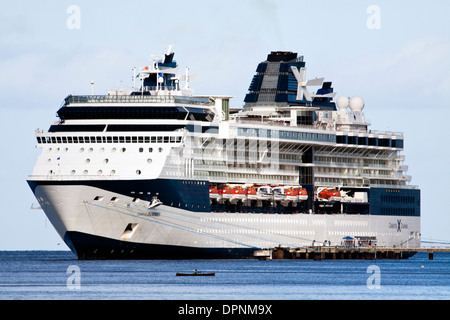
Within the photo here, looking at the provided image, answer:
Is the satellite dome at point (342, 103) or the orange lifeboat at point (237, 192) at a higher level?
the satellite dome at point (342, 103)

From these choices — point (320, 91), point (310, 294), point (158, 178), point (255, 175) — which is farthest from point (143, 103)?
point (320, 91)

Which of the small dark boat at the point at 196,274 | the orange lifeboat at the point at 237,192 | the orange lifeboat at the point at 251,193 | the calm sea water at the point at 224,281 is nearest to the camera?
the calm sea water at the point at 224,281

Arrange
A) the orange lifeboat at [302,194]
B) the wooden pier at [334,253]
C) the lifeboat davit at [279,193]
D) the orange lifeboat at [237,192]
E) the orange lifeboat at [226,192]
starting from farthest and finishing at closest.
Answer: the orange lifeboat at [302,194] → the lifeboat davit at [279,193] → the wooden pier at [334,253] → the orange lifeboat at [237,192] → the orange lifeboat at [226,192]

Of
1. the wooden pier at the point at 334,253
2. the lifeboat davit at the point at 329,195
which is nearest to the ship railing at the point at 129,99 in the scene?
the wooden pier at the point at 334,253

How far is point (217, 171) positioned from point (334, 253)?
16.2 m

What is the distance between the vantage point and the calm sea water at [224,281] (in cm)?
6656

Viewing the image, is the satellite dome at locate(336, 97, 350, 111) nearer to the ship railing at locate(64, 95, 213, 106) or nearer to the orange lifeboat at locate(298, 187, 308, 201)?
the orange lifeboat at locate(298, 187, 308, 201)

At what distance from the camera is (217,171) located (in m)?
92.6

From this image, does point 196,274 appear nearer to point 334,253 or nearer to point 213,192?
point 213,192

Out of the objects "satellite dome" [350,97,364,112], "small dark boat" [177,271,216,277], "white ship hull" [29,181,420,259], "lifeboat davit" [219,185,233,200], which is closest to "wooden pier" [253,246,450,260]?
"white ship hull" [29,181,420,259]

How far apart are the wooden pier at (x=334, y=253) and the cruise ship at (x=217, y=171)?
87 cm

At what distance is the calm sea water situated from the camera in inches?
2621

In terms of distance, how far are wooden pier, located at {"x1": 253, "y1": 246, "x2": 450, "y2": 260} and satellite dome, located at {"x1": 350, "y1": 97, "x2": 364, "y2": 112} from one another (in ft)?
45.4

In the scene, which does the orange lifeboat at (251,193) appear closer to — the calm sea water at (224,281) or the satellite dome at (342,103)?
the calm sea water at (224,281)
